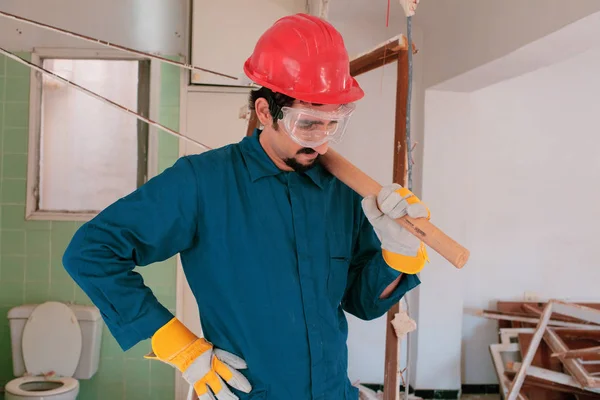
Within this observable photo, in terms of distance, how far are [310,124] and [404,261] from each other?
372 millimetres

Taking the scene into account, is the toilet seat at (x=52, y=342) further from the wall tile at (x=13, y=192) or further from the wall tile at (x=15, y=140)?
the wall tile at (x=15, y=140)

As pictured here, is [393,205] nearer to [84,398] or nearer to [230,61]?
[230,61]

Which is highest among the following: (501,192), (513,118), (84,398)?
(513,118)

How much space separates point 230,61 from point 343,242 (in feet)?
6.95

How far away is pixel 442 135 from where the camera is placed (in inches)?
140

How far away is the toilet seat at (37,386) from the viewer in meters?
2.81

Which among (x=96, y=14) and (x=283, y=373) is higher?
(x=96, y=14)

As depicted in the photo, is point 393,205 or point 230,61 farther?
point 230,61

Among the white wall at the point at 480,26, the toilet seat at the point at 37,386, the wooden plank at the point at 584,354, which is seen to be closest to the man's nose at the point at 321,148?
the white wall at the point at 480,26

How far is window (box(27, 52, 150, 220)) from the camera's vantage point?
334 centimetres

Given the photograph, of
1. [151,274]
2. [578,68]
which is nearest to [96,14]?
[151,274]

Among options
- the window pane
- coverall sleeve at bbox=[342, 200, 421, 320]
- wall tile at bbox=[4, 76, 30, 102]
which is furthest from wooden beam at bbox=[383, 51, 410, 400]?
wall tile at bbox=[4, 76, 30, 102]

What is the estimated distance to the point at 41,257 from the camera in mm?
3285

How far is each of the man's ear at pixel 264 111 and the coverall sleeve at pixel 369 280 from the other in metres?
0.34
